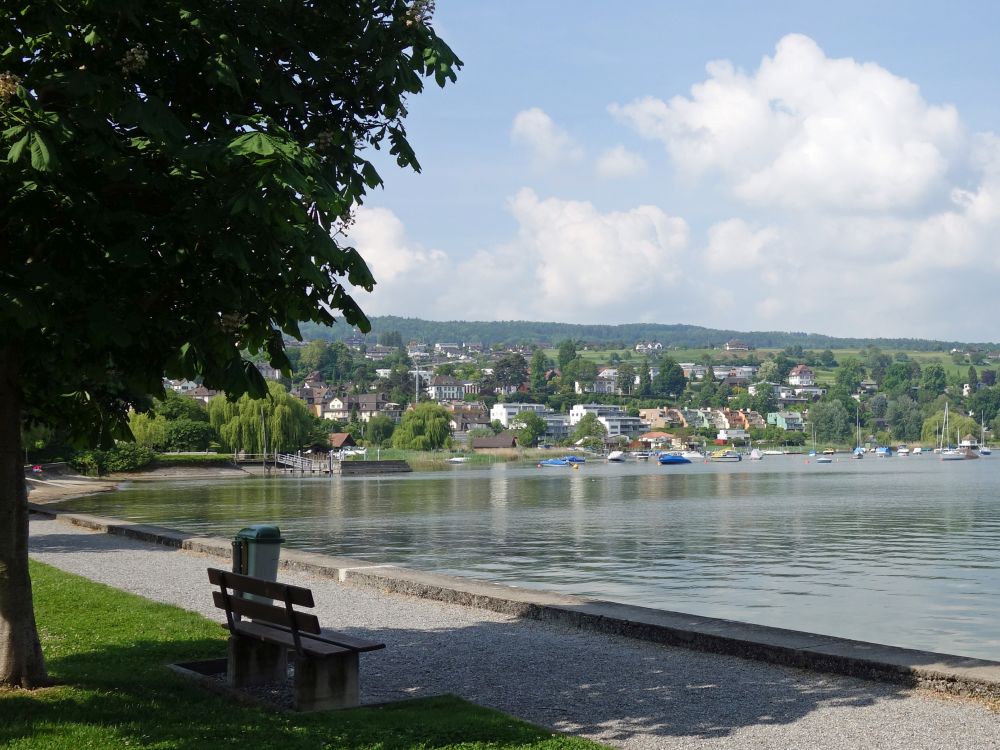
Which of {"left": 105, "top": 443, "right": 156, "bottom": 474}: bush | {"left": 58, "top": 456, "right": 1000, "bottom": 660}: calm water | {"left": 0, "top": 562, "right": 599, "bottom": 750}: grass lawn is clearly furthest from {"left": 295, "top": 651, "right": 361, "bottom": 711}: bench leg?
{"left": 105, "top": 443, "right": 156, "bottom": 474}: bush

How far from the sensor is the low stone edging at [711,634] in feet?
→ 28.6

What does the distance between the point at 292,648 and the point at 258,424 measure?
3933 inches

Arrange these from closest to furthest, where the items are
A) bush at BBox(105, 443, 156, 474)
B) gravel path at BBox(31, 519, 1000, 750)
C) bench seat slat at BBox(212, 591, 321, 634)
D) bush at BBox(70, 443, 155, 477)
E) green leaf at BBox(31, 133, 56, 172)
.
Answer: green leaf at BBox(31, 133, 56, 172) → gravel path at BBox(31, 519, 1000, 750) → bench seat slat at BBox(212, 591, 321, 634) → bush at BBox(70, 443, 155, 477) → bush at BBox(105, 443, 156, 474)

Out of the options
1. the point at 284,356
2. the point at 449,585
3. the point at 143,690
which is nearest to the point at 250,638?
the point at 143,690

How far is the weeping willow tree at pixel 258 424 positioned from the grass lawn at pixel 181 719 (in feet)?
317

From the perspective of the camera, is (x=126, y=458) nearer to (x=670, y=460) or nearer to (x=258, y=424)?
(x=258, y=424)

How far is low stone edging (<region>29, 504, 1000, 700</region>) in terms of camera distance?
871cm

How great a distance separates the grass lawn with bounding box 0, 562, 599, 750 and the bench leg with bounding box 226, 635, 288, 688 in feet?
1.09

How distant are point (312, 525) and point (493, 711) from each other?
31429 millimetres

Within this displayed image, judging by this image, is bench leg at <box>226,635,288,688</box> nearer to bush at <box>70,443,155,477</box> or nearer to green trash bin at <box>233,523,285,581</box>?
green trash bin at <box>233,523,285,581</box>

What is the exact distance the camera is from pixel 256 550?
417 inches

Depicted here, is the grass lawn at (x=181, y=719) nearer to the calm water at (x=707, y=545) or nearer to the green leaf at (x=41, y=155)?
the green leaf at (x=41, y=155)

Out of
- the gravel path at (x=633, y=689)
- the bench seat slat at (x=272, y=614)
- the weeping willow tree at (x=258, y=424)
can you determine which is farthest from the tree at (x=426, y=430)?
the bench seat slat at (x=272, y=614)

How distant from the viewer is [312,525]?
3875 centimetres
